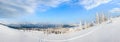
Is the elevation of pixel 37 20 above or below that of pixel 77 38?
above

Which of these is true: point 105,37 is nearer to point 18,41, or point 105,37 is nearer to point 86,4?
point 86,4

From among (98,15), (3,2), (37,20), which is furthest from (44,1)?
(98,15)

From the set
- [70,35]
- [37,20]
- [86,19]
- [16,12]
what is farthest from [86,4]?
[16,12]

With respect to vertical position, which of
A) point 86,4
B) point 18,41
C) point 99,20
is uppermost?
point 86,4

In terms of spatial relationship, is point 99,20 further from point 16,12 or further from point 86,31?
point 16,12

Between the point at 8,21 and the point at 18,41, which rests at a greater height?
the point at 8,21

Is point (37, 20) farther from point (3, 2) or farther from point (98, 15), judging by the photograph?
point (98, 15)
